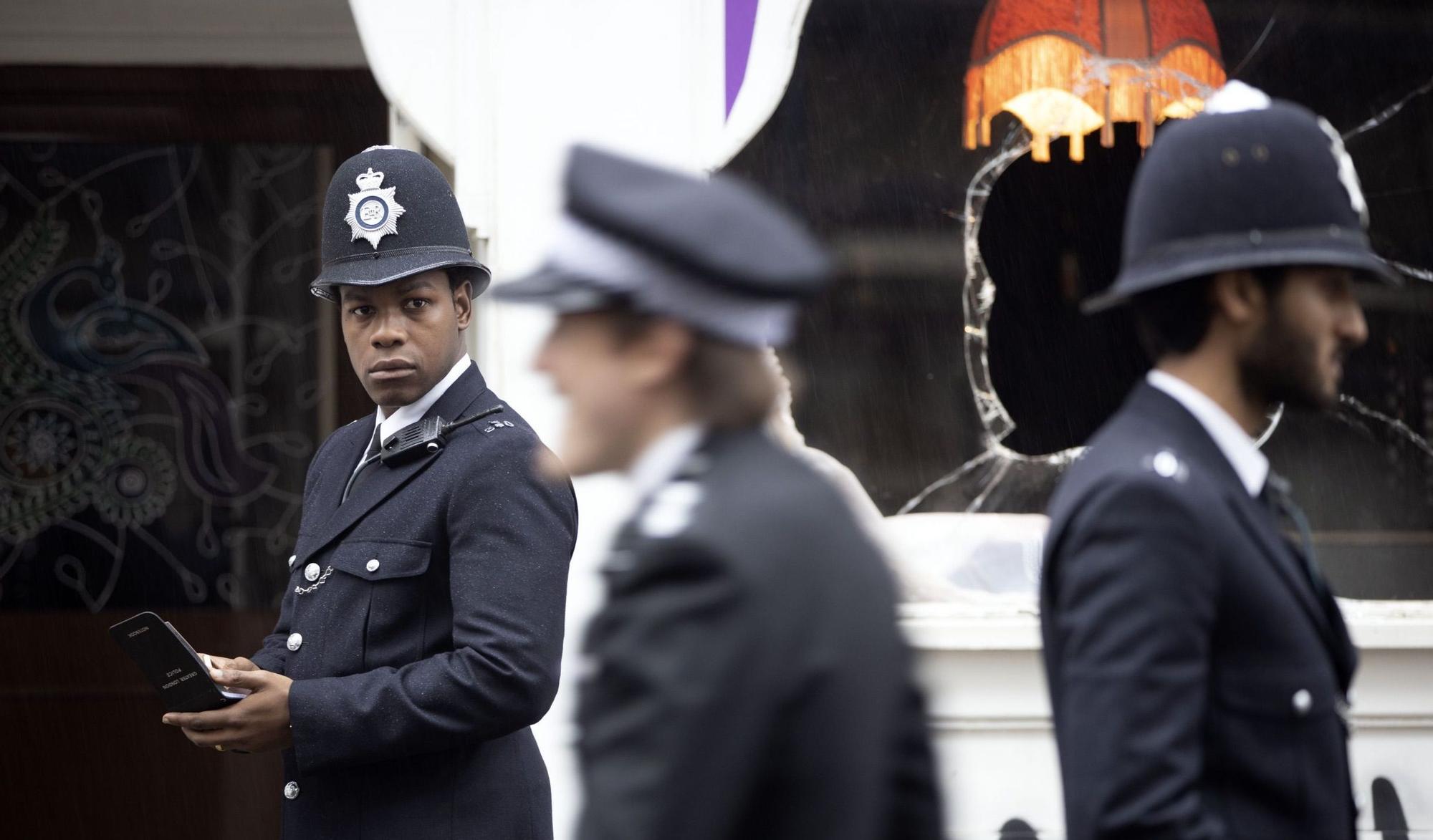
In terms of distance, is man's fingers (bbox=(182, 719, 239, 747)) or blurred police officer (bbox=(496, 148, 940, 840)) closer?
blurred police officer (bbox=(496, 148, 940, 840))

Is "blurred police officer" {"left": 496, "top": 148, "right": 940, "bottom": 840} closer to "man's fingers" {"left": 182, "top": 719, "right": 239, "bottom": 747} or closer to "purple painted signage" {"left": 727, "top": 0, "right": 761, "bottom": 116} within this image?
"man's fingers" {"left": 182, "top": 719, "right": 239, "bottom": 747}

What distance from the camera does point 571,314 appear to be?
118 cm

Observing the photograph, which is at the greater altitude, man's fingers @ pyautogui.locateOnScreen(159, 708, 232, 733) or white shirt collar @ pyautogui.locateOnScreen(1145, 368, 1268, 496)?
white shirt collar @ pyautogui.locateOnScreen(1145, 368, 1268, 496)

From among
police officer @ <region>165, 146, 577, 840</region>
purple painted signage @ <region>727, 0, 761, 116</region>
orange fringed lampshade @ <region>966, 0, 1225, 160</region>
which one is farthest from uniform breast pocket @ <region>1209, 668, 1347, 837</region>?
orange fringed lampshade @ <region>966, 0, 1225, 160</region>

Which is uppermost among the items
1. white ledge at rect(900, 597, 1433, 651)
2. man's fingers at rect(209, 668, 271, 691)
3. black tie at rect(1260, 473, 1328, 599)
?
black tie at rect(1260, 473, 1328, 599)

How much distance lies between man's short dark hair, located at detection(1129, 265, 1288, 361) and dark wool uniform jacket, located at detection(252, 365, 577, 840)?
38.0 inches

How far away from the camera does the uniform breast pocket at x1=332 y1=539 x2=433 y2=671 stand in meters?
2.21

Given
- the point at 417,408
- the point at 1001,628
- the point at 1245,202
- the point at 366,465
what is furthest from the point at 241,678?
the point at 1001,628

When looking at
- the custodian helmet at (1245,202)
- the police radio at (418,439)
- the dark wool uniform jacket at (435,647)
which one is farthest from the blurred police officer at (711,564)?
the police radio at (418,439)

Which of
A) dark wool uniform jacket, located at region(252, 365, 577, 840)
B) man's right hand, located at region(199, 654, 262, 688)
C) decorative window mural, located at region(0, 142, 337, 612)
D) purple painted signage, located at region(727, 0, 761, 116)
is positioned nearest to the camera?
dark wool uniform jacket, located at region(252, 365, 577, 840)

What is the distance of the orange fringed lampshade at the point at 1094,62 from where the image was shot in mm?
3770

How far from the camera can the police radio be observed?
2.31 metres

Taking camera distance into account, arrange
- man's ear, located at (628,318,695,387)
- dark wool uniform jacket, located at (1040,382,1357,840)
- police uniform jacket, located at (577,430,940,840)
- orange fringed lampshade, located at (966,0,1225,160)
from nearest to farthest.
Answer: police uniform jacket, located at (577,430,940,840) < man's ear, located at (628,318,695,387) < dark wool uniform jacket, located at (1040,382,1357,840) < orange fringed lampshade, located at (966,0,1225,160)

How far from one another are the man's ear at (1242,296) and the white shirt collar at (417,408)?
4.11 feet
